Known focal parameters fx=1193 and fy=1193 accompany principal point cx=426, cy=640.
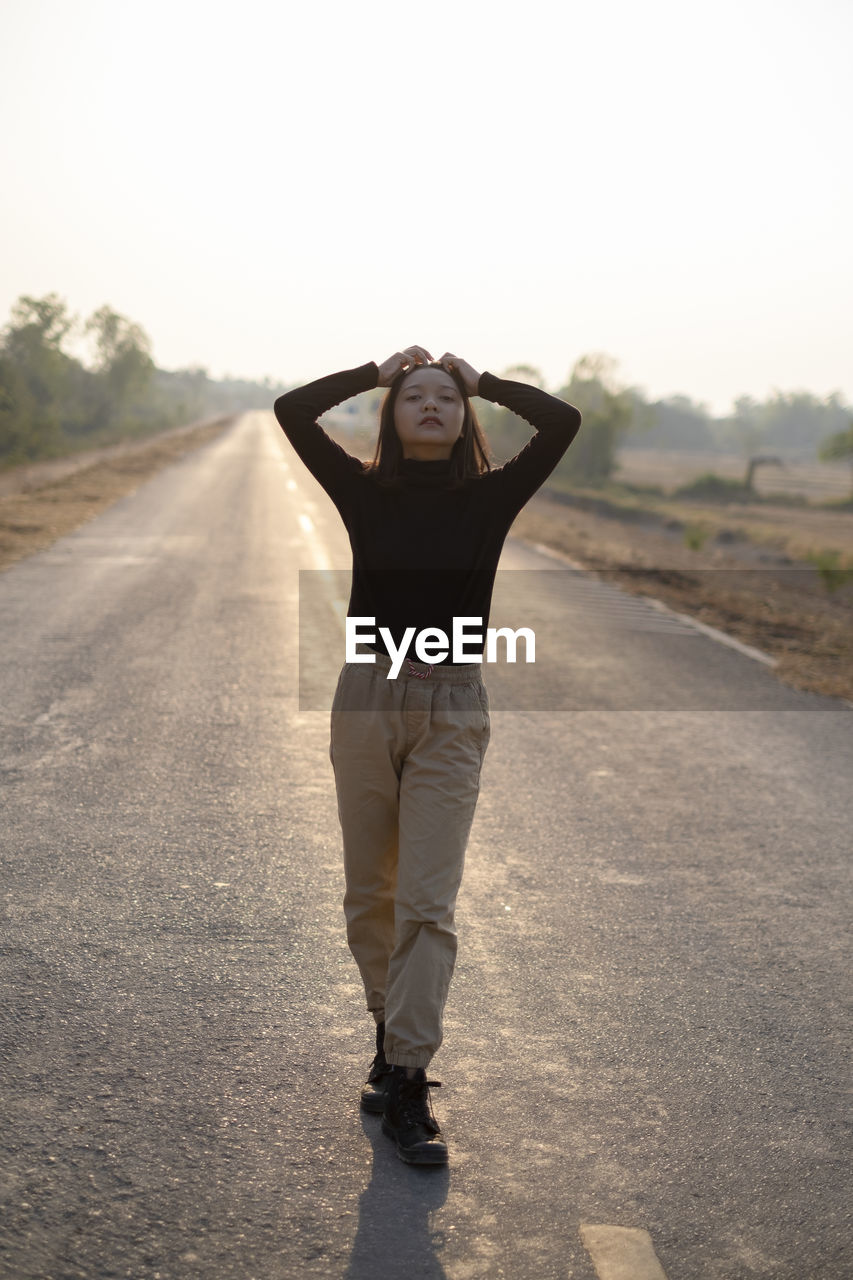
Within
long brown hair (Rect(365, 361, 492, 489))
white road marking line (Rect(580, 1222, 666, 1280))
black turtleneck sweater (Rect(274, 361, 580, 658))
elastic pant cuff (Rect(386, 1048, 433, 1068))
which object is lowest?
white road marking line (Rect(580, 1222, 666, 1280))

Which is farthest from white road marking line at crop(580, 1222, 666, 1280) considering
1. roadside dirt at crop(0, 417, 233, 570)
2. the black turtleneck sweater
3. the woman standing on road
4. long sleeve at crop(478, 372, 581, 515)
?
roadside dirt at crop(0, 417, 233, 570)

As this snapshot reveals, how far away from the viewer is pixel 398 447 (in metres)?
3.31

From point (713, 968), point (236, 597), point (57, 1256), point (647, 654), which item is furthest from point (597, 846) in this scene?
point (236, 597)

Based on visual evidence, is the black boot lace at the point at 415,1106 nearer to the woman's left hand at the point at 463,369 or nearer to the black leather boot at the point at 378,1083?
the black leather boot at the point at 378,1083

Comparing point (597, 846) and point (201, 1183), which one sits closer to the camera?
point (201, 1183)

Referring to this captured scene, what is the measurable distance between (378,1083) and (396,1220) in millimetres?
575

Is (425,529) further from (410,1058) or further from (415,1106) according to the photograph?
(415,1106)

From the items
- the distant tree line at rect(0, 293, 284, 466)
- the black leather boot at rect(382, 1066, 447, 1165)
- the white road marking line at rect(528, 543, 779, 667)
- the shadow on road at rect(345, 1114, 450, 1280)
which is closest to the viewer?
the shadow on road at rect(345, 1114, 450, 1280)

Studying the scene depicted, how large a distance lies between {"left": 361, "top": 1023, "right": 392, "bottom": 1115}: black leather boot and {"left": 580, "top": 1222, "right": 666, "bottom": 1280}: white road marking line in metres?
0.67

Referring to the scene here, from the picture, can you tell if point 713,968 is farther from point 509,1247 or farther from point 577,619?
point 577,619

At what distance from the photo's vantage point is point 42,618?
10.8m

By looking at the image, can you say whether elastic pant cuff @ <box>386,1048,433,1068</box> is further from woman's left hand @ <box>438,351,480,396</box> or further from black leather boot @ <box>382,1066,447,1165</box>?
woman's left hand @ <box>438,351,480,396</box>

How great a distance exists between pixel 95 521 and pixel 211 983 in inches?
702

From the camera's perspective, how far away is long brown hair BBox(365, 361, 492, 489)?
3.27m
